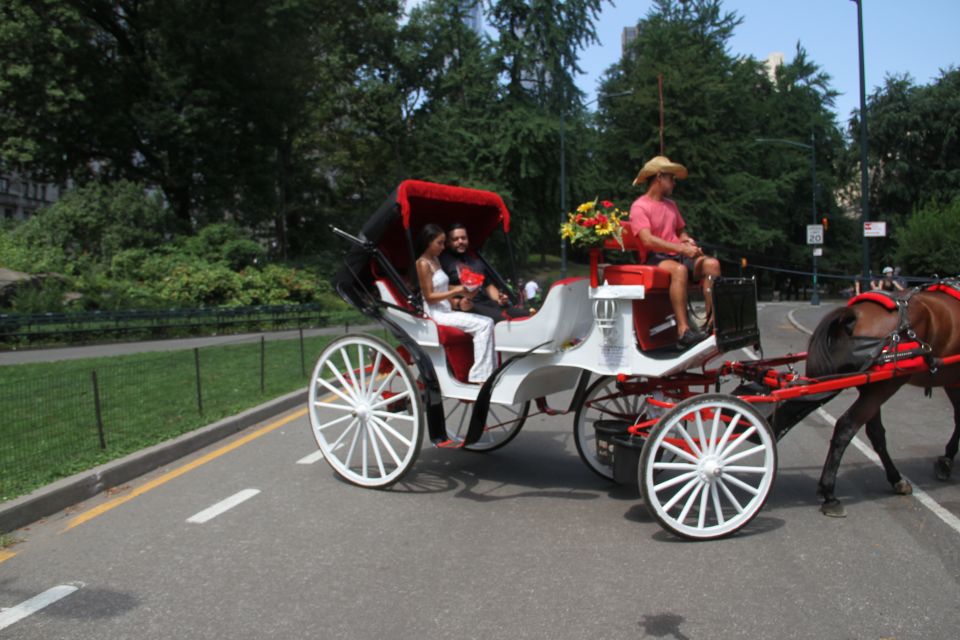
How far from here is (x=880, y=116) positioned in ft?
165

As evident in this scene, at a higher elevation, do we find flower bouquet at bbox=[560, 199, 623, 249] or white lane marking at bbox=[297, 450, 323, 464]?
flower bouquet at bbox=[560, 199, 623, 249]

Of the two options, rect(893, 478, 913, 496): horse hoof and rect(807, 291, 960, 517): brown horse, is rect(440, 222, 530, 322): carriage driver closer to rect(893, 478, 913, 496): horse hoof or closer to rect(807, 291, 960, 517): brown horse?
rect(807, 291, 960, 517): brown horse

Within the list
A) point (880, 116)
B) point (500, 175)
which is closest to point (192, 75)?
point (500, 175)

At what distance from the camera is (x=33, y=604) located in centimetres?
414

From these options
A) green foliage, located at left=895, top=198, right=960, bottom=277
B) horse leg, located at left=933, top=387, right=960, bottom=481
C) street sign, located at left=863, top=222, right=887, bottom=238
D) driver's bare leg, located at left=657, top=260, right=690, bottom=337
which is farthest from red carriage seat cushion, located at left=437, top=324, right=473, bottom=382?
green foliage, located at left=895, top=198, right=960, bottom=277

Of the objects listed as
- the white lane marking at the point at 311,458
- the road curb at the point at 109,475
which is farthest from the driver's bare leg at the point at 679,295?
the road curb at the point at 109,475

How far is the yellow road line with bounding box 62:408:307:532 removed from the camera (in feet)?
19.0

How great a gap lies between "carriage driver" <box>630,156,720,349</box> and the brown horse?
99 cm

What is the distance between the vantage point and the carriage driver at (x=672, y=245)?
5.45 meters

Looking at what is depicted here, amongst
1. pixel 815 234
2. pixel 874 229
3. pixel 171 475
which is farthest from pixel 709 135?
pixel 171 475

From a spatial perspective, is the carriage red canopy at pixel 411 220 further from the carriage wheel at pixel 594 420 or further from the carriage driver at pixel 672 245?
the carriage wheel at pixel 594 420

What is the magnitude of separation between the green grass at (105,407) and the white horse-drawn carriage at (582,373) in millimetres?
2148

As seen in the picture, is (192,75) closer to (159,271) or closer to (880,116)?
(159,271)

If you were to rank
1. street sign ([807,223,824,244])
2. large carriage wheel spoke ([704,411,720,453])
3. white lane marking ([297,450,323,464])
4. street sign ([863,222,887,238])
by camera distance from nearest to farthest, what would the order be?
1. large carriage wheel spoke ([704,411,720,453])
2. white lane marking ([297,450,323,464])
3. street sign ([863,222,887,238])
4. street sign ([807,223,824,244])
